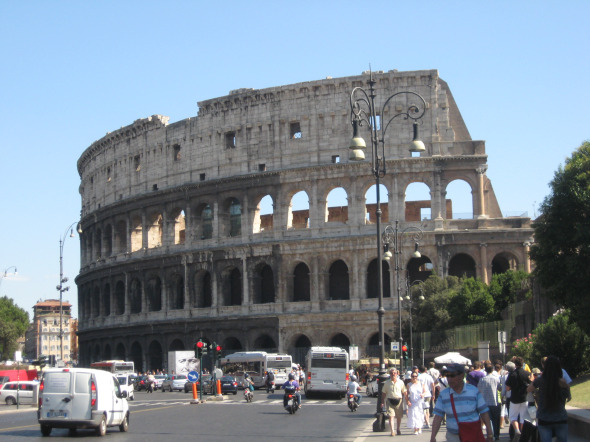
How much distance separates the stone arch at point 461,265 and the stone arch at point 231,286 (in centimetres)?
1340

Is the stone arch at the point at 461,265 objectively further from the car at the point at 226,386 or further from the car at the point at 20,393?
the car at the point at 20,393

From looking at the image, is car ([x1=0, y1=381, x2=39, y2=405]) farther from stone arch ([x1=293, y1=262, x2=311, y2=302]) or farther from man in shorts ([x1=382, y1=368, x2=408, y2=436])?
man in shorts ([x1=382, y1=368, x2=408, y2=436])

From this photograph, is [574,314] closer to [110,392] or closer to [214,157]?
[110,392]

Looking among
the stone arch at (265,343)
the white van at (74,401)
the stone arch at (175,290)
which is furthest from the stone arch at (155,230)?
the white van at (74,401)

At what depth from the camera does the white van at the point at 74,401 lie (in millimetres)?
19234

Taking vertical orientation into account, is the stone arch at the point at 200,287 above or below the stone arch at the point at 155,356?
above

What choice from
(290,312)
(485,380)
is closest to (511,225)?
(290,312)

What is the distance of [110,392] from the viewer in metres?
20.2

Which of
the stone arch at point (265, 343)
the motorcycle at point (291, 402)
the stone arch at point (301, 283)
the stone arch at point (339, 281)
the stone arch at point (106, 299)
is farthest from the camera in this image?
the stone arch at point (106, 299)

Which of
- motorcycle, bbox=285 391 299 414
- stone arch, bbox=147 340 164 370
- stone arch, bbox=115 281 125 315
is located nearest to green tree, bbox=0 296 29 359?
stone arch, bbox=115 281 125 315

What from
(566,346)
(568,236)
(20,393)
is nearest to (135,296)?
(20,393)

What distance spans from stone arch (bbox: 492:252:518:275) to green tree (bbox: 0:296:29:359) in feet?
192

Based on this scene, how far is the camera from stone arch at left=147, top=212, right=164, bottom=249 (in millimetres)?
63812

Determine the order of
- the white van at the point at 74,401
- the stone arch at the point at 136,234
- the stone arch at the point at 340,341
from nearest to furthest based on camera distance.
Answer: the white van at the point at 74,401, the stone arch at the point at 340,341, the stone arch at the point at 136,234
